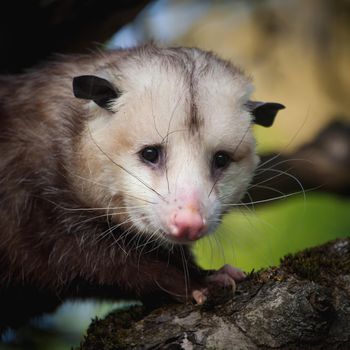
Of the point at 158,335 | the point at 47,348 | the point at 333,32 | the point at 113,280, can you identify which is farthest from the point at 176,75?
the point at 333,32

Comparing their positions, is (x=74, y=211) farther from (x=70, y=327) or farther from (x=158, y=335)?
(x=70, y=327)

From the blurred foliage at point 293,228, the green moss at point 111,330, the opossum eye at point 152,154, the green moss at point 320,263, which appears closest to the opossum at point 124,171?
the opossum eye at point 152,154

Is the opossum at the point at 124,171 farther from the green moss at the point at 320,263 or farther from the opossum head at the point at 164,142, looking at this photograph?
the green moss at the point at 320,263

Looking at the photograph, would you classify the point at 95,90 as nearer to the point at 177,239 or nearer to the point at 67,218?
the point at 67,218

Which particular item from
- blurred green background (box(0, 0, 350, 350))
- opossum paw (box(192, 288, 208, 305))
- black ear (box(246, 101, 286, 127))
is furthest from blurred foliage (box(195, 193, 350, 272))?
opossum paw (box(192, 288, 208, 305))

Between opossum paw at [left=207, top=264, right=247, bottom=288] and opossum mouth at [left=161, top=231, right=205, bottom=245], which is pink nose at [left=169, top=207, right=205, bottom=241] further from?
opossum paw at [left=207, top=264, right=247, bottom=288]

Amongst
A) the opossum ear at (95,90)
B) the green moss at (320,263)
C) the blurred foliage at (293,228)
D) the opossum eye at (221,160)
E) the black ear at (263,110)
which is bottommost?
the blurred foliage at (293,228)

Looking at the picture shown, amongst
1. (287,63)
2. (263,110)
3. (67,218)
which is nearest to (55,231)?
(67,218)
